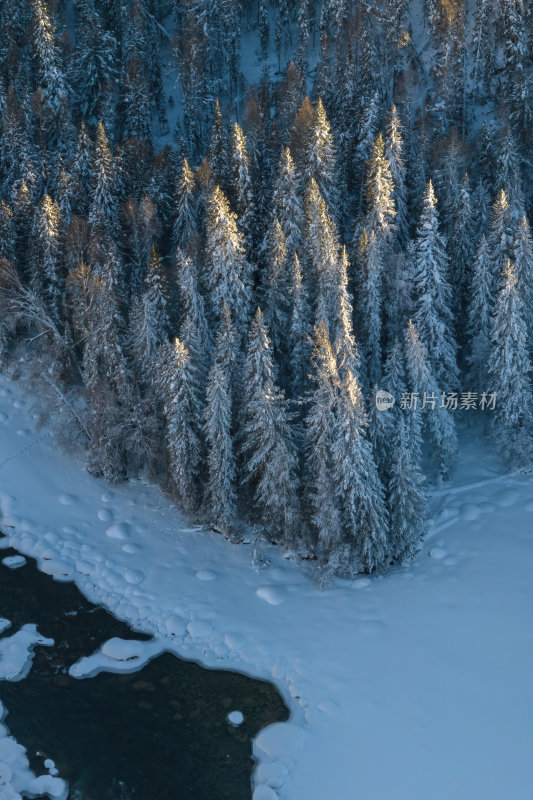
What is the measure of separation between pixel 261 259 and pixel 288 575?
17.5 meters

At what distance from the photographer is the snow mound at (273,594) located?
2889 cm

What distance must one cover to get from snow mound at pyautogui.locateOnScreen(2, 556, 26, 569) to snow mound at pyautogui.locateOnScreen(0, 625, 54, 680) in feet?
13.3

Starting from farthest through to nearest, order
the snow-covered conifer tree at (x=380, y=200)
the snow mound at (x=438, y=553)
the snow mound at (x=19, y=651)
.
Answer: the snow-covered conifer tree at (x=380, y=200)
the snow mound at (x=438, y=553)
the snow mound at (x=19, y=651)

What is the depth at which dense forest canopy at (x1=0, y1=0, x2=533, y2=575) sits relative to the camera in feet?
98.5

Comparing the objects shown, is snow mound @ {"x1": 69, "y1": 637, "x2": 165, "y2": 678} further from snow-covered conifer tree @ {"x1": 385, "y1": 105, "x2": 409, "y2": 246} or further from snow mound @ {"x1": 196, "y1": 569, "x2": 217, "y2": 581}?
snow-covered conifer tree @ {"x1": 385, "y1": 105, "x2": 409, "y2": 246}

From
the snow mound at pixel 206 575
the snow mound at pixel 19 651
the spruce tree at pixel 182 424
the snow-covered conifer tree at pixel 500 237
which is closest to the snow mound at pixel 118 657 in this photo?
the snow mound at pixel 19 651

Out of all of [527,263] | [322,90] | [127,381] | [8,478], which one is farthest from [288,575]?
[322,90]

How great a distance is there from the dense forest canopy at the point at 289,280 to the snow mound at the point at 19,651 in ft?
29.2

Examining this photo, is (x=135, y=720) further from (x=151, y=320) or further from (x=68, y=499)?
(x=151, y=320)

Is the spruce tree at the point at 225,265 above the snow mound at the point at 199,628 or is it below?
above

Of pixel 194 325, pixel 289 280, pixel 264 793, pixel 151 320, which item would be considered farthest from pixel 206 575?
pixel 289 280

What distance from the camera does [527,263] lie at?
3506 cm

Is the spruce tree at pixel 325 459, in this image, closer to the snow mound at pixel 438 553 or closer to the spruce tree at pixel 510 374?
the snow mound at pixel 438 553

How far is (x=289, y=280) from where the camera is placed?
33938 millimetres
